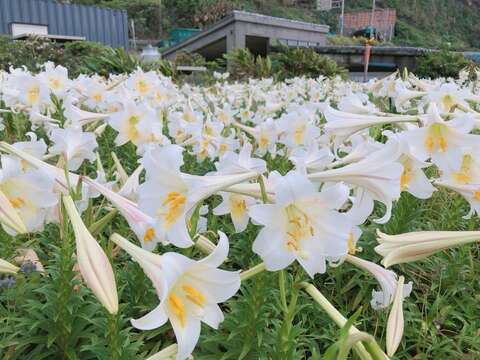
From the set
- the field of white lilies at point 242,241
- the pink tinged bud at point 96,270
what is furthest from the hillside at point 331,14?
the pink tinged bud at point 96,270

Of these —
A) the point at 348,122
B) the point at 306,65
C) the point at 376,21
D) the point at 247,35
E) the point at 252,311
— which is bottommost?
the point at 376,21

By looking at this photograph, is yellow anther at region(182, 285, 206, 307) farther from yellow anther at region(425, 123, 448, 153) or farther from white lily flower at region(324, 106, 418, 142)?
yellow anther at region(425, 123, 448, 153)

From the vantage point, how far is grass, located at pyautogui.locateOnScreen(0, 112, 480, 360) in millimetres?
1489

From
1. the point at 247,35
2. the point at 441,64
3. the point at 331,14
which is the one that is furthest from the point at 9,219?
the point at 331,14

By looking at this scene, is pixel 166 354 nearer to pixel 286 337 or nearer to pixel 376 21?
pixel 286 337

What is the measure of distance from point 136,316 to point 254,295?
2.04 ft

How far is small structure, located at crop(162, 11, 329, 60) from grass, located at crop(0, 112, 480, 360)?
16562mm

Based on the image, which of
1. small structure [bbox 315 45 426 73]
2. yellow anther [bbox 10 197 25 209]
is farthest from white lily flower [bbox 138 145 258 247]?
small structure [bbox 315 45 426 73]

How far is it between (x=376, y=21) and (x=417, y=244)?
215ft

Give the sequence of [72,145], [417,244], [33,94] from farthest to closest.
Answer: [33,94]
[72,145]
[417,244]

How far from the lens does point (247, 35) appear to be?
61.9 feet

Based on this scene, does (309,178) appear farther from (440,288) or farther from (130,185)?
(440,288)

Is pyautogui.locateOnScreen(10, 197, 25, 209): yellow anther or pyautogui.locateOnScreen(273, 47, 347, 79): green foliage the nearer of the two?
pyautogui.locateOnScreen(10, 197, 25, 209): yellow anther

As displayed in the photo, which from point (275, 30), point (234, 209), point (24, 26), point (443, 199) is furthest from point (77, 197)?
point (24, 26)
